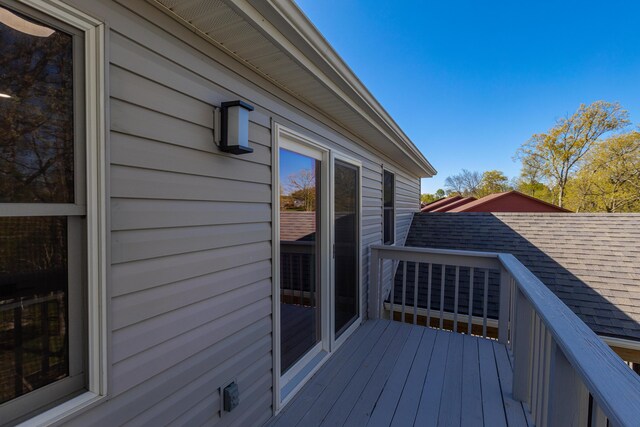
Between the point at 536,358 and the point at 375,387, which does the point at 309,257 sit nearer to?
the point at 375,387

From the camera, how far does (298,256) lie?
100 inches

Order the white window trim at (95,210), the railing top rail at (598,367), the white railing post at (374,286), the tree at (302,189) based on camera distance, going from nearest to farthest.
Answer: the railing top rail at (598,367) → the white window trim at (95,210) → the tree at (302,189) → the white railing post at (374,286)

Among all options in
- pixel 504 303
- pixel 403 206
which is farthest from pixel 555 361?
pixel 403 206

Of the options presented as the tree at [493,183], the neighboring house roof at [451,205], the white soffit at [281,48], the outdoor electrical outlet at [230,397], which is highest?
the tree at [493,183]

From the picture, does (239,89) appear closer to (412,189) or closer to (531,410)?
(531,410)

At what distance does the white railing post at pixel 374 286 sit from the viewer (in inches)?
153

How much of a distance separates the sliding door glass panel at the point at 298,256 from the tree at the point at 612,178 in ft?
69.3

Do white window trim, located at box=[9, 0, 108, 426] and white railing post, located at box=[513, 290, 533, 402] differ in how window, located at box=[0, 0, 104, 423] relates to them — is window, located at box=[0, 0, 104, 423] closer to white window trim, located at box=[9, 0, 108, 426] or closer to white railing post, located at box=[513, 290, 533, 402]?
white window trim, located at box=[9, 0, 108, 426]

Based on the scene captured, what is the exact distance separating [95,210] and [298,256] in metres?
1.66

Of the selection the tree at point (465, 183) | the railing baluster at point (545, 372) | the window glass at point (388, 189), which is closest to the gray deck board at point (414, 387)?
the railing baluster at point (545, 372)

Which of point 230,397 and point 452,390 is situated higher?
point 230,397

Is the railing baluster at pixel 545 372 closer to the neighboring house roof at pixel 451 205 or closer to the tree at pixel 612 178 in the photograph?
the neighboring house roof at pixel 451 205

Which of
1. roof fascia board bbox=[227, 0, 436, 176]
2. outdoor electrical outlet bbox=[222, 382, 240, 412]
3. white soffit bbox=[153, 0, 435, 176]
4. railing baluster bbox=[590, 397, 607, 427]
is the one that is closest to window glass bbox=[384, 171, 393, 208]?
roof fascia board bbox=[227, 0, 436, 176]

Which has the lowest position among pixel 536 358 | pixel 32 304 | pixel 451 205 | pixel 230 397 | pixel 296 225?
pixel 230 397
